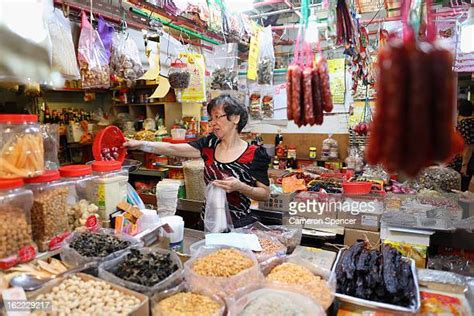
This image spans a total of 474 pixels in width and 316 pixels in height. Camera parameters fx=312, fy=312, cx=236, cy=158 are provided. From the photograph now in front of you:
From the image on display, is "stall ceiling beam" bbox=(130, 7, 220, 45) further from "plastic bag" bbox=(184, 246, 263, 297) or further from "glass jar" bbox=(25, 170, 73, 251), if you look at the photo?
"plastic bag" bbox=(184, 246, 263, 297)

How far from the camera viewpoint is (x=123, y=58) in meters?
2.08

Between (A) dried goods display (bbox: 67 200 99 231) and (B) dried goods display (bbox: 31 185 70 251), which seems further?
(A) dried goods display (bbox: 67 200 99 231)

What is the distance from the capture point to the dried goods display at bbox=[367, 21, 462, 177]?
63 cm

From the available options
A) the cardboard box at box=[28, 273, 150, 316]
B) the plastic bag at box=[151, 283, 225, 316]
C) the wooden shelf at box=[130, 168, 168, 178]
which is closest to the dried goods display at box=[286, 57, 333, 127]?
the plastic bag at box=[151, 283, 225, 316]

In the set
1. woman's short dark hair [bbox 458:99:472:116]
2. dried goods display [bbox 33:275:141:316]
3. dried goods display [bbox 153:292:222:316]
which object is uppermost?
woman's short dark hair [bbox 458:99:472:116]

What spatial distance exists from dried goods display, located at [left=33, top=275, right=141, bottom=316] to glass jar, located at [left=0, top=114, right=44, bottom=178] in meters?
0.47

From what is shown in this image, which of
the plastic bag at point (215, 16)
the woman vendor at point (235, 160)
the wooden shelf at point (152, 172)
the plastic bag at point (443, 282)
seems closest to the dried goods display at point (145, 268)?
the woman vendor at point (235, 160)

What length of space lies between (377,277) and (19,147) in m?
1.53

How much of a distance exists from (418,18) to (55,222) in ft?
5.02

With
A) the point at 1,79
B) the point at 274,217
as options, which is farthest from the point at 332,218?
the point at 1,79

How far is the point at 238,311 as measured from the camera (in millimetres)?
1048

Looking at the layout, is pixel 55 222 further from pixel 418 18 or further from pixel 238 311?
pixel 418 18

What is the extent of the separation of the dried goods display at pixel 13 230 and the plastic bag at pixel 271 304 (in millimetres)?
852

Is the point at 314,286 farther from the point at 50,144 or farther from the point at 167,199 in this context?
the point at 50,144
